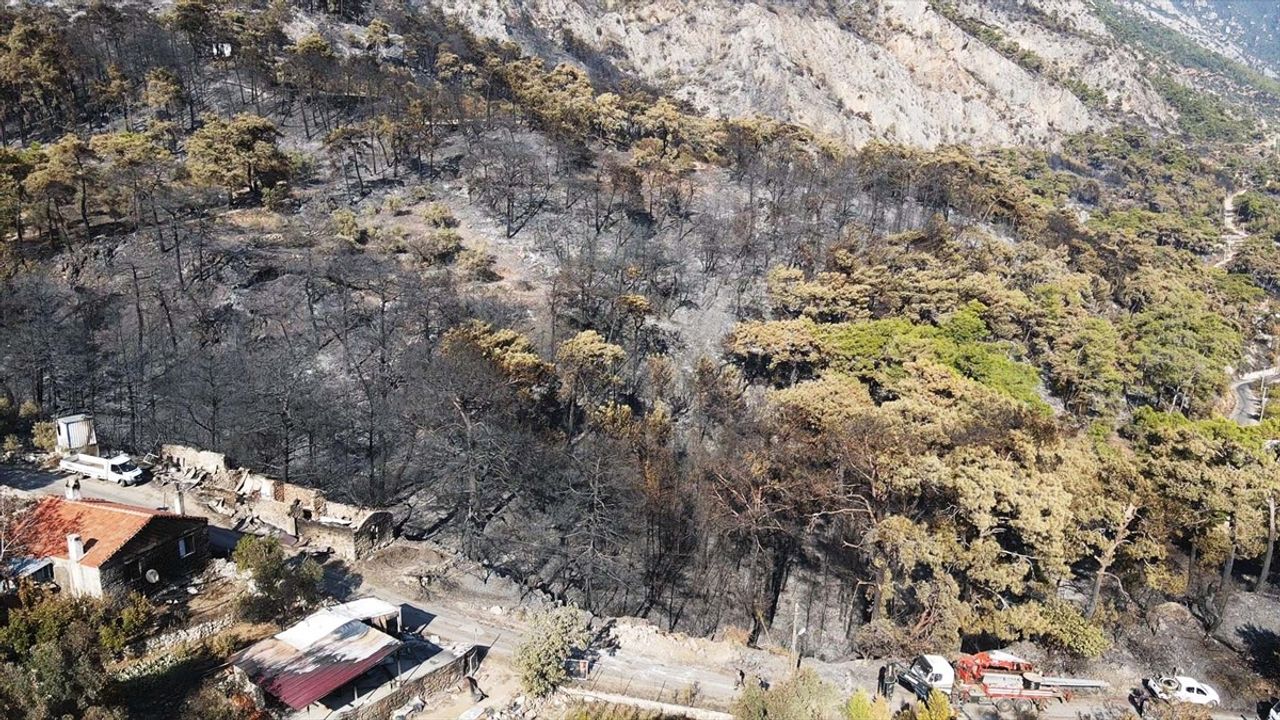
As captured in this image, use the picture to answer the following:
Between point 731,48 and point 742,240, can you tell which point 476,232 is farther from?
point 731,48

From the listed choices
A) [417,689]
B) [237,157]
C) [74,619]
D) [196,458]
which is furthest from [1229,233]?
[74,619]

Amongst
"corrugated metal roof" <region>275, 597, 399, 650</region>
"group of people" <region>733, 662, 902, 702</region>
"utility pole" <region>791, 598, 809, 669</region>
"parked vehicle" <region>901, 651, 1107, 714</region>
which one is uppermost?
"corrugated metal roof" <region>275, 597, 399, 650</region>

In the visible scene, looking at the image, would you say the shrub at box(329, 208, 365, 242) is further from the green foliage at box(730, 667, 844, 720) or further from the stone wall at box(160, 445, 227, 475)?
the green foliage at box(730, 667, 844, 720)

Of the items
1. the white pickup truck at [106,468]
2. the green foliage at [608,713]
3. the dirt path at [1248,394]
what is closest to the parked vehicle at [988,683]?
the green foliage at [608,713]

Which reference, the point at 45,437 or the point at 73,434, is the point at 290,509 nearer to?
the point at 73,434

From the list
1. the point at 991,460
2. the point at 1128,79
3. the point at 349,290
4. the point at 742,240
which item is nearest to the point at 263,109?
the point at 349,290

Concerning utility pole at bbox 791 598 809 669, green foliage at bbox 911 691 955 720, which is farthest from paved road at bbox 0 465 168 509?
green foliage at bbox 911 691 955 720
